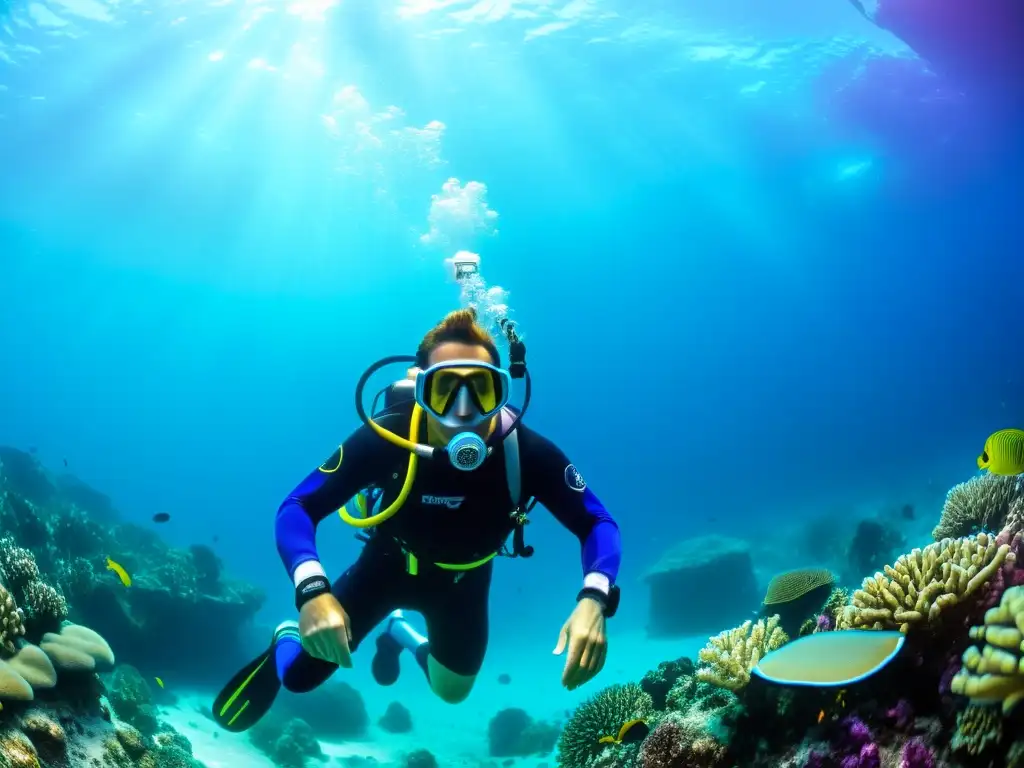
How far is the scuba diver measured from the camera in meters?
3.71

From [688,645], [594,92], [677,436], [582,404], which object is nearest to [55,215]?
[594,92]

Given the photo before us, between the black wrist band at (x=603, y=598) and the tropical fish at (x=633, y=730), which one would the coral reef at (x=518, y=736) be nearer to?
the tropical fish at (x=633, y=730)

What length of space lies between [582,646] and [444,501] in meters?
1.70

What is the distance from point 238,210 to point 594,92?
106 ft

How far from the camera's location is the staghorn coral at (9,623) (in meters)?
4.91

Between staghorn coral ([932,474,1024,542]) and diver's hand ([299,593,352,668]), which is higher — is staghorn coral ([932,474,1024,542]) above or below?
above

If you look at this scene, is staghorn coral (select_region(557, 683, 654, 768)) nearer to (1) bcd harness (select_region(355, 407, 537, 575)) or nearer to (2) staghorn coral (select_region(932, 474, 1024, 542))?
(1) bcd harness (select_region(355, 407, 537, 575))

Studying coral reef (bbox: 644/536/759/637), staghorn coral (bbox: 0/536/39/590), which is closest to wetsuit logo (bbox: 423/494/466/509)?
staghorn coral (bbox: 0/536/39/590)

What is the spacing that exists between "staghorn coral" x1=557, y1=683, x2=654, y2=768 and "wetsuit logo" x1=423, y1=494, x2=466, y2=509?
11.6ft

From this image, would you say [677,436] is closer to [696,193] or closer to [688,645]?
[696,193]

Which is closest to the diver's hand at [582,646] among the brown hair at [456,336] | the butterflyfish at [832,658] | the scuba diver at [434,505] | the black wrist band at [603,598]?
the scuba diver at [434,505]

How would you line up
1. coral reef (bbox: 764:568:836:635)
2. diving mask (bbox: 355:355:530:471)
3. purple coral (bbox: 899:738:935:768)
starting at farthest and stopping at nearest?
coral reef (bbox: 764:568:836:635)
diving mask (bbox: 355:355:530:471)
purple coral (bbox: 899:738:935:768)

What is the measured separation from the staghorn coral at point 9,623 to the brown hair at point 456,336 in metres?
4.54

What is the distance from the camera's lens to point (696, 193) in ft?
166
